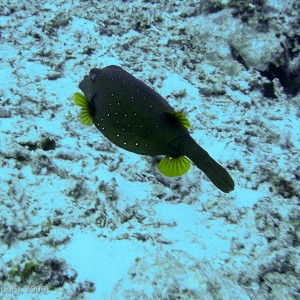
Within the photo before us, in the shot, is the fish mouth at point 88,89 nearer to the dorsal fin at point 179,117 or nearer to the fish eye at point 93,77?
the fish eye at point 93,77

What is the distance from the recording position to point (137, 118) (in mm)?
2049

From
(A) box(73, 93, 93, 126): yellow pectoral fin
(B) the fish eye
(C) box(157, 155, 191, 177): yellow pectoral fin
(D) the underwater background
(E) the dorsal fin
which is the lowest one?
(D) the underwater background

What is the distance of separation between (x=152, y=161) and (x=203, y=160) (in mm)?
1192

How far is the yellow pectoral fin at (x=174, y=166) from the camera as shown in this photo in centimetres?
220

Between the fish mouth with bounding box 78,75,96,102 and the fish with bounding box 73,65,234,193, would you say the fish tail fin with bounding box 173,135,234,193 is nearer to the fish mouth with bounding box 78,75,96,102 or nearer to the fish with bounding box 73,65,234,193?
the fish with bounding box 73,65,234,193

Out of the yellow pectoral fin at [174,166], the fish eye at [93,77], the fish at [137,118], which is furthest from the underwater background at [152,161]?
the fish eye at [93,77]

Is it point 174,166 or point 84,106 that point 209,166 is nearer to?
point 174,166

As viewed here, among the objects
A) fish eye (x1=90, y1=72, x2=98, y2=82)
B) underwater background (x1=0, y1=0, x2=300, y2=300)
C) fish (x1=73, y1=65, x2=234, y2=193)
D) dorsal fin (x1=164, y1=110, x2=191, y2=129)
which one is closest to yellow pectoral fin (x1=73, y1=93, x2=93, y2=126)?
fish (x1=73, y1=65, x2=234, y2=193)

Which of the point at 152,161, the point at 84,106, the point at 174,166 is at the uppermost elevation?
the point at 84,106

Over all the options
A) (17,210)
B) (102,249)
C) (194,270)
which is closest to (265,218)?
(194,270)

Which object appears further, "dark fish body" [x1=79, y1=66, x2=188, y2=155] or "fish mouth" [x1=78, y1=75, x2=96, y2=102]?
"fish mouth" [x1=78, y1=75, x2=96, y2=102]

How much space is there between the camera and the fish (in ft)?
6.73

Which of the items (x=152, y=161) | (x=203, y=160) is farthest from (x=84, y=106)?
(x=152, y=161)

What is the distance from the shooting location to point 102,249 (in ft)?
7.22
